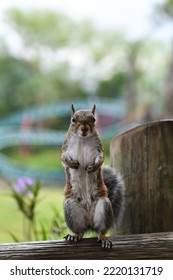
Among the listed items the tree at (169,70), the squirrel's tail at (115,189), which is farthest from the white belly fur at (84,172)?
the tree at (169,70)

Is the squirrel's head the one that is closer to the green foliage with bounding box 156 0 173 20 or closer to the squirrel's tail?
the squirrel's tail

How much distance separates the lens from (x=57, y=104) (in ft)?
14.9

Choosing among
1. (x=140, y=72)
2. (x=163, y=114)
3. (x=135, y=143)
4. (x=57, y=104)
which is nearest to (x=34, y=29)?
(x=57, y=104)

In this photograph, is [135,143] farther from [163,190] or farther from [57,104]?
[57,104]

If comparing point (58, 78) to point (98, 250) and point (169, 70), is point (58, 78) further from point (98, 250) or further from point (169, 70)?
point (98, 250)

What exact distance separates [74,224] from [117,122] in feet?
12.9

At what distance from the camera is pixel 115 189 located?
1005 millimetres

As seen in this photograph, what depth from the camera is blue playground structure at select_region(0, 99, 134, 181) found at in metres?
4.27

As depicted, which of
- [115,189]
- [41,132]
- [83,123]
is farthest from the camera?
[41,132]

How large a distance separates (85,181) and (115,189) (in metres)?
0.15

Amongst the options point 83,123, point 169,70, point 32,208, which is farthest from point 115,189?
point 169,70

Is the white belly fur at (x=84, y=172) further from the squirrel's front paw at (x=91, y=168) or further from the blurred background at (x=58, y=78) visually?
the blurred background at (x=58, y=78)

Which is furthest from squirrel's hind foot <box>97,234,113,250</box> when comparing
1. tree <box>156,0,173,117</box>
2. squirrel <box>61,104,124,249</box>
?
tree <box>156,0,173,117</box>

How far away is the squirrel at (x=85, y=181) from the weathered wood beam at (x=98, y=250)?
15 mm
